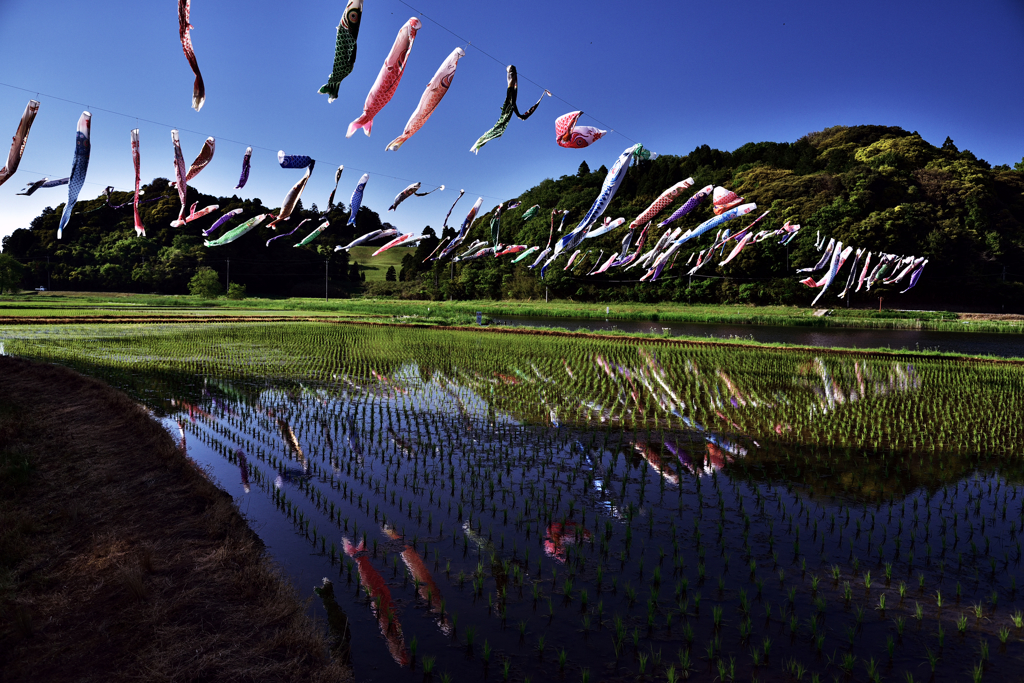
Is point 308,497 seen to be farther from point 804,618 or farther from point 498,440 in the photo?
point 804,618

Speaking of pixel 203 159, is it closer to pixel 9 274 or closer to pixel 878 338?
pixel 878 338

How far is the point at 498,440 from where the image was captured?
8.80 m

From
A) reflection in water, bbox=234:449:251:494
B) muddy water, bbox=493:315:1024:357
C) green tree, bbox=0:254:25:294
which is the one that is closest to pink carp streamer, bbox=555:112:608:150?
reflection in water, bbox=234:449:251:494

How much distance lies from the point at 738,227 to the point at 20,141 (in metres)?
52.3

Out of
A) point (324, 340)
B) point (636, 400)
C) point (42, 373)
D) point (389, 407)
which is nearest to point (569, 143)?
point (636, 400)

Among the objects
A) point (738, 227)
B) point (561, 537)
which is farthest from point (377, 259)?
point (561, 537)

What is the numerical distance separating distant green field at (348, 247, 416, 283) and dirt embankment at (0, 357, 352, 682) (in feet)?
327

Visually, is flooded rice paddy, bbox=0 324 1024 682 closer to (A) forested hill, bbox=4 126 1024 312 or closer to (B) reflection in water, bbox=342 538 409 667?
(B) reflection in water, bbox=342 538 409 667

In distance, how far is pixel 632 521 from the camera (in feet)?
18.8

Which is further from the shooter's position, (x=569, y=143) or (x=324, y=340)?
(x=324, y=340)

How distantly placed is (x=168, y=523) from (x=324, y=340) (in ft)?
66.5

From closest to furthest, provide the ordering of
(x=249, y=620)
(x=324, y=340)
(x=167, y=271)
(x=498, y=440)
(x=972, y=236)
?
1. (x=249, y=620)
2. (x=498, y=440)
3. (x=324, y=340)
4. (x=972, y=236)
5. (x=167, y=271)

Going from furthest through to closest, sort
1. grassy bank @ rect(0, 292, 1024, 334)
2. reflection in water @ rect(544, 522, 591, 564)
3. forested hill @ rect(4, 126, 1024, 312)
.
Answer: forested hill @ rect(4, 126, 1024, 312), grassy bank @ rect(0, 292, 1024, 334), reflection in water @ rect(544, 522, 591, 564)

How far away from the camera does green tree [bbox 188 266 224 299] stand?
212ft
